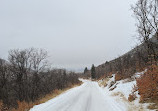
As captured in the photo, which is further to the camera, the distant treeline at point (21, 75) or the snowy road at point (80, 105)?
the distant treeline at point (21, 75)

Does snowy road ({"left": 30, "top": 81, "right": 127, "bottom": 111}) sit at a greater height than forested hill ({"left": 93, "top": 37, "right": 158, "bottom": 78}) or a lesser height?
lesser

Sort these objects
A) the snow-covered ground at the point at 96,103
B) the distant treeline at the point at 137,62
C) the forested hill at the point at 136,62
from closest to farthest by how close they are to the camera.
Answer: the snow-covered ground at the point at 96,103
the distant treeline at the point at 137,62
the forested hill at the point at 136,62

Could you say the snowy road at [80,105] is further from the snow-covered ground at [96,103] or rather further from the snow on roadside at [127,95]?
the snow on roadside at [127,95]

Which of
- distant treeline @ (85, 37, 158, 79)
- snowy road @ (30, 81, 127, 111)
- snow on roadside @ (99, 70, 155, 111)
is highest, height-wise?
distant treeline @ (85, 37, 158, 79)

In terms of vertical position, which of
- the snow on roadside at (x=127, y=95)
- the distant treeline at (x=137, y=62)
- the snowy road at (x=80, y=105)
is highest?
the distant treeline at (x=137, y=62)

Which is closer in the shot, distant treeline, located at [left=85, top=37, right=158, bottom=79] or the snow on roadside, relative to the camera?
the snow on roadside

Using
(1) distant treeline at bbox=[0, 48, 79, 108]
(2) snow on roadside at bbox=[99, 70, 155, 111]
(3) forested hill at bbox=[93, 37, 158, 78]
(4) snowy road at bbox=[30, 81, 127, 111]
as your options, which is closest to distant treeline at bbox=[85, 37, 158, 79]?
(3) forested hill at bbox=[93, 37, 158, 78]

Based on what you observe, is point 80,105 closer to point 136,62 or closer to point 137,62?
point 137,62

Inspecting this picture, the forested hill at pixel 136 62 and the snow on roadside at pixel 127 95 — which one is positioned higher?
the forested hill at pixel 136 62

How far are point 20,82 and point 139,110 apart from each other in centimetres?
1947

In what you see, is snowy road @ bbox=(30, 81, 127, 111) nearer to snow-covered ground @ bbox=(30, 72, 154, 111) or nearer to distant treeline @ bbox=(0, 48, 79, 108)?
snow-covered ground @ bbox=(30, 72, 154, 111)

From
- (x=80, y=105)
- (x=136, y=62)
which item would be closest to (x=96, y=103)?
(x=80, y=105)

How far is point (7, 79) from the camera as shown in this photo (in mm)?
20391

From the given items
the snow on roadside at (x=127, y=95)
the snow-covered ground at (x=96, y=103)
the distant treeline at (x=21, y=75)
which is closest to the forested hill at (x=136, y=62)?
the snow on roadside at (x=127, y=95)
